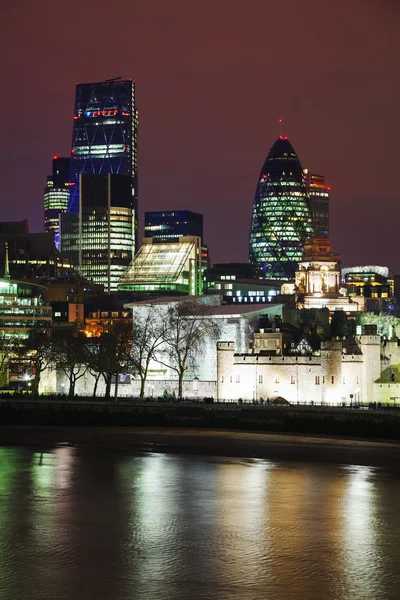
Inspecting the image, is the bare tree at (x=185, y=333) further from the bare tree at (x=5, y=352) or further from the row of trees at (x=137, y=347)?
the bare tree at (x=5, y=352)

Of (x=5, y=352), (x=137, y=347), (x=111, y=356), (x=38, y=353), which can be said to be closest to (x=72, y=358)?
(x=111, y=356)

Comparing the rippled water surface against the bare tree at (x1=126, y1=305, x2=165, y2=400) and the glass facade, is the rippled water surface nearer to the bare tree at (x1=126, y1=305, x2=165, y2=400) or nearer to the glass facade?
the bare tree at (x1=126, y1=305, x2=165, y2=400)

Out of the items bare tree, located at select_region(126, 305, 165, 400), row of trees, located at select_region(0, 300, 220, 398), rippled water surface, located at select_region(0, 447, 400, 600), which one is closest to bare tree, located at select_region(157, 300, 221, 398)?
row of trees, located at select_region(0, 300, 220, 398)

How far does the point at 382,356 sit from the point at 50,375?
39.1 meters

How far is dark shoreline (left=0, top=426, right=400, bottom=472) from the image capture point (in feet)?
230

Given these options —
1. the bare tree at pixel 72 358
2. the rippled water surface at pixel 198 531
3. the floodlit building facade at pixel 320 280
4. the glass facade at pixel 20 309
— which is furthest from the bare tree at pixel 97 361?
the floodlit building facade at pixel 320 280

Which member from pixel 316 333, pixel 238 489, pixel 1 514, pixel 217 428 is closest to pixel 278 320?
pixel 316 333

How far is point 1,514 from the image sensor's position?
159 feet

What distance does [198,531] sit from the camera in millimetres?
45344

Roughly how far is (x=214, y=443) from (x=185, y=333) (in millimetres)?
45633

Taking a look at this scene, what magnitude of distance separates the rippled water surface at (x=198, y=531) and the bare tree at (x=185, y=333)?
53937mm

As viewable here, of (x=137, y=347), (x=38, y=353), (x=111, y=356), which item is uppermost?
(x=137, y=347)

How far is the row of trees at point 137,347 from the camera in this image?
11750 cm

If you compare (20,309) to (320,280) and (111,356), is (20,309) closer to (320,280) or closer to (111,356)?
(320,280)
